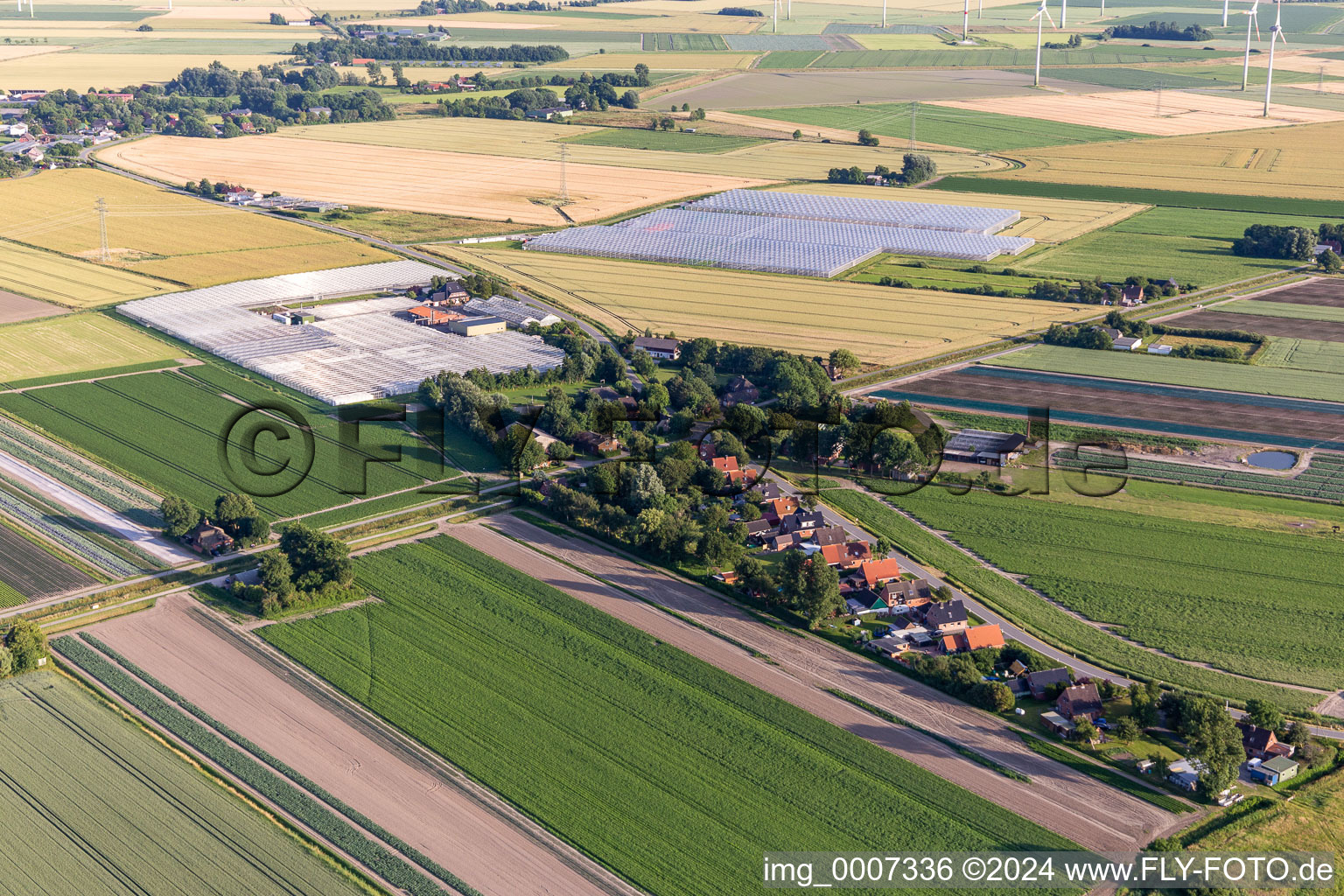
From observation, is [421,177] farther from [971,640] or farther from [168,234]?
[971,640]

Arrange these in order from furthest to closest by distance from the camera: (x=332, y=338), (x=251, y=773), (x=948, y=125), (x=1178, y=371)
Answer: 1. (x=948, y=125)
2. (x=332, y=338)
3. (x=1178, y=371)
4. (x=251, y=773)

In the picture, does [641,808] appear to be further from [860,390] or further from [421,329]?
[421,329]

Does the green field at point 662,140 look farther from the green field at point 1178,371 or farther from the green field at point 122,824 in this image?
the green field at point 122,824

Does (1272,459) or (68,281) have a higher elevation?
(68,281)

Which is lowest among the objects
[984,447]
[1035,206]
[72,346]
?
[984,447]

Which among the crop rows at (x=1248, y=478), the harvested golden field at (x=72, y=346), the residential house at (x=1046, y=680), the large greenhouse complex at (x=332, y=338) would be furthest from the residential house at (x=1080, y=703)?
the harvested golden field at (x=72, y=346)

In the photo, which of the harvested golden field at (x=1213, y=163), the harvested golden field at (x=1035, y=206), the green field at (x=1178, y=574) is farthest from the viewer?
the harvested golden field at (x=1213, y=163)

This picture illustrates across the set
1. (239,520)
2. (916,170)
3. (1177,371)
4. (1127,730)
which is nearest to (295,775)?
(239,520)
